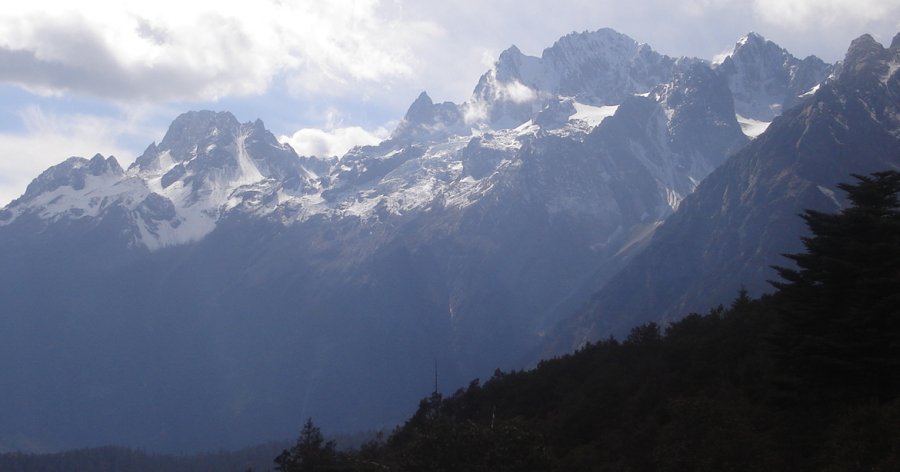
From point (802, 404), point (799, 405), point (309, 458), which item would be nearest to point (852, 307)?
point (802, 404)

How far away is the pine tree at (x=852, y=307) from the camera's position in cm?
5494

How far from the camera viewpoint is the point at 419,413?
345 feet

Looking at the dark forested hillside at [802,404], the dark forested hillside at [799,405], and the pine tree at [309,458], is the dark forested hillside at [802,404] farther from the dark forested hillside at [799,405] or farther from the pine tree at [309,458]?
the pine tree at [309,458]

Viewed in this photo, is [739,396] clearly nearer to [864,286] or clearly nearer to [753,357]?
[753,357]

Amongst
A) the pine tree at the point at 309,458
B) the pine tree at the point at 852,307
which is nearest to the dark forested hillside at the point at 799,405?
the pine tree at the point at 852,307

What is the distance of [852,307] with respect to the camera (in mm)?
55812

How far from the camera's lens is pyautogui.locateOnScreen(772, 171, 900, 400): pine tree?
5494cm

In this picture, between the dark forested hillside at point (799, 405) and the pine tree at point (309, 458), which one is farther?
the pine tree at point (309, 458)

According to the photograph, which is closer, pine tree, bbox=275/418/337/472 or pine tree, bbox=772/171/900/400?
pine tree, bbox=772/171/900/400

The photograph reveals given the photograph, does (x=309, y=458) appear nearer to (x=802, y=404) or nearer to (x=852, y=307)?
(x=802, y=404)

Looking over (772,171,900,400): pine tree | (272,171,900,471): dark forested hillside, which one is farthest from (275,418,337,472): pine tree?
(772,171,900,400): pine tree

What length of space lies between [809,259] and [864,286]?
4.94 metres

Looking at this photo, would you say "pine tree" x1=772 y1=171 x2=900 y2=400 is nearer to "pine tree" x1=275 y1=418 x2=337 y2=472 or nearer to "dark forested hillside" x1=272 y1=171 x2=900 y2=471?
"dark forested hillside" x1=272 y1=171 x2=900 y2=471

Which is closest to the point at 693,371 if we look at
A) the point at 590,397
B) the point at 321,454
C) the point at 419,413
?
the point at 590,397
